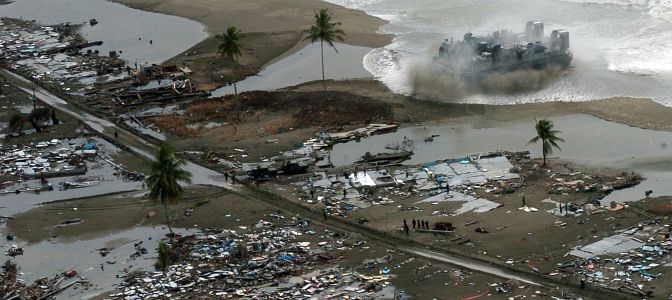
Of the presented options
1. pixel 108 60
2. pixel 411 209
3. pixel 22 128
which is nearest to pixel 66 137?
pixel 22 128

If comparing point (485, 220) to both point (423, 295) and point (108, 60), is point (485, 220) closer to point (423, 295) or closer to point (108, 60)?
point (423, 295)

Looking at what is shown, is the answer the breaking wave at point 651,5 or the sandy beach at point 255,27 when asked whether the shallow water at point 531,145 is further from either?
the breaking wave at point 651,5

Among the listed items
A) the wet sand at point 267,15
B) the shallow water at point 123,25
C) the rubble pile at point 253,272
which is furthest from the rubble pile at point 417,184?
the shallow water at point 123,25

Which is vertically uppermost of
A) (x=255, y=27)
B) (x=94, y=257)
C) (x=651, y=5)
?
(x=255, y=27)

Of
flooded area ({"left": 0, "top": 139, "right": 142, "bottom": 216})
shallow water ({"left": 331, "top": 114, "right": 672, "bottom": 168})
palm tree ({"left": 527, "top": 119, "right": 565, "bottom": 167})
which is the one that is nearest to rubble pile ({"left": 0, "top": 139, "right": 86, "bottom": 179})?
flooded area ({"left": 0, "top": 139, "right": 142, "bottom": 216})

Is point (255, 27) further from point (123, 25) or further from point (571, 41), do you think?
point (571, 41)

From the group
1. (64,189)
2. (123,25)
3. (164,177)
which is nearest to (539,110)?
(164,177)
